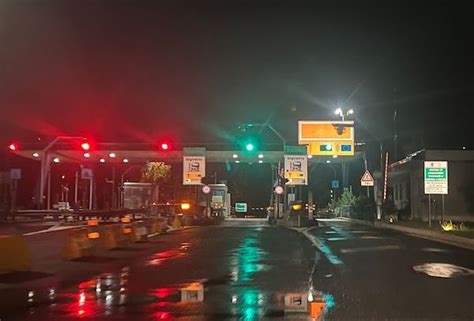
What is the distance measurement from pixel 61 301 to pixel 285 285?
421 centimetres

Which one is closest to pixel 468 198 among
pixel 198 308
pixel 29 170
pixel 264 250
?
pixel 264 250

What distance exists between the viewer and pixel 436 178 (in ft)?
92.2

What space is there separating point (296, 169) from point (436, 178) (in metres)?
15.1

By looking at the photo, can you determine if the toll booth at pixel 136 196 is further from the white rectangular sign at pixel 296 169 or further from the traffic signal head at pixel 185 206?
the white rectangular sign at pixel 296 169

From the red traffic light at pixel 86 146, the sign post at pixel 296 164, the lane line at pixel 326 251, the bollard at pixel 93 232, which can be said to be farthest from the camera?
the sign post at pixel 296 164

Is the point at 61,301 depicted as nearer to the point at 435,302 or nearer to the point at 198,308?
the point at 198,308

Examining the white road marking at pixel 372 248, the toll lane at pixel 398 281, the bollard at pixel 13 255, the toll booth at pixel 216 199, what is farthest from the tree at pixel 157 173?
the bollard at pixel 13 255

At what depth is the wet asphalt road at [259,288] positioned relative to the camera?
895cm

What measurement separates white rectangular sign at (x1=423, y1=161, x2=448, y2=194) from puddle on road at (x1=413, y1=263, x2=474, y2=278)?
13.3 m

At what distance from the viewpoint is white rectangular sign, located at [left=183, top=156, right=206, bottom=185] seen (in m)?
44.0

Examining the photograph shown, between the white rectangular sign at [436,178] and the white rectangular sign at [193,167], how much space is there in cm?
1946

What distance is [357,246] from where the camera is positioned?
824 inches

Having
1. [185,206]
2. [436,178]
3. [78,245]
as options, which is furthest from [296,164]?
[78,245]

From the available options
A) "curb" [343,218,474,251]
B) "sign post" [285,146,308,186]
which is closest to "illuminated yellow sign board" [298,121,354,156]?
"sign post" [285,146,308,186]
